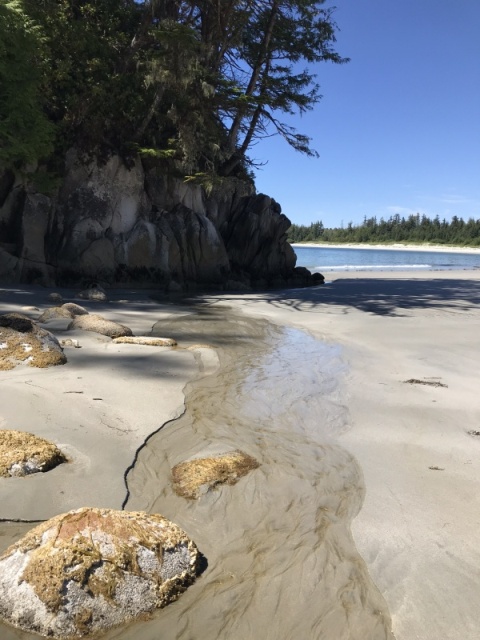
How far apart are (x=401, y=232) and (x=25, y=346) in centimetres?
12107

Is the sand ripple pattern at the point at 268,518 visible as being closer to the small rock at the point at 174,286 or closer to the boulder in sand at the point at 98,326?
the boulder in sand at the point at 98,326

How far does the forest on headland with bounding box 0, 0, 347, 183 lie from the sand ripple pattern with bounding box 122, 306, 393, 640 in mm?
11781

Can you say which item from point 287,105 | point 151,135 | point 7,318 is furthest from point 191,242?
point 7,318

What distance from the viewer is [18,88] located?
13.1m

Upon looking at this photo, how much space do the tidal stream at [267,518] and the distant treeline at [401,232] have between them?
10576cm

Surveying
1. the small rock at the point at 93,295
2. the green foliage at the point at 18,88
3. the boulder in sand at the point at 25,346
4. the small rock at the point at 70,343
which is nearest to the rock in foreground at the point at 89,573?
the boulder in sand at the point at 25,346

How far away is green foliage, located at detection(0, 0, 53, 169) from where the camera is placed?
1277 cm

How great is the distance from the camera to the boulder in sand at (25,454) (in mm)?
2994

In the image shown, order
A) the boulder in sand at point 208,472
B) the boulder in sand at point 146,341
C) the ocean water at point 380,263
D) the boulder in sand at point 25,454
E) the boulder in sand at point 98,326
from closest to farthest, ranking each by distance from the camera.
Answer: the boulder in sand at point 25,454
the boulder in sand at point 208,472
the boulder in sand at point 146,341
the boulder in sand at point 98,326
the ocean water at point 380,263

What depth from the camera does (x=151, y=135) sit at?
18.2m

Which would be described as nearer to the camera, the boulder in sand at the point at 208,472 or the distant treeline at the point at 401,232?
the boulder in sand at the point at 208,472

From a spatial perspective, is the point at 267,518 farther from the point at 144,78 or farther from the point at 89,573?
the point at 144,78


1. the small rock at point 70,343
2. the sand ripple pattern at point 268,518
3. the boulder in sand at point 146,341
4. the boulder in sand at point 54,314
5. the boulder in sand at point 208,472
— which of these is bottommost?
the sand ripple pattern at point 268,518

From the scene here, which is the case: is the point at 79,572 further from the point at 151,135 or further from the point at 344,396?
the point at 151,135
